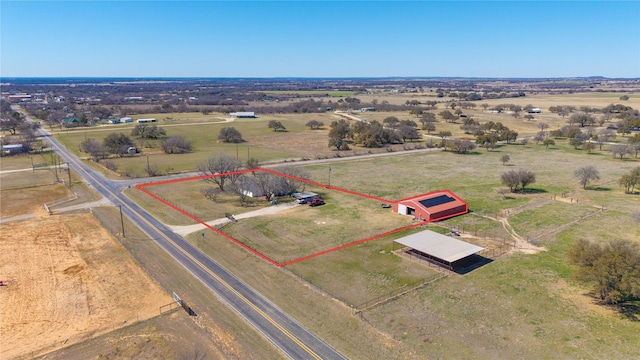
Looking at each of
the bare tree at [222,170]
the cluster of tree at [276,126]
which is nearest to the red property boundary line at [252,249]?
the bare tree at [222,170]

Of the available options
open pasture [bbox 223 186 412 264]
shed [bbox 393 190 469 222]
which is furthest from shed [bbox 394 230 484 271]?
shed [bbox 393 190 469 222]

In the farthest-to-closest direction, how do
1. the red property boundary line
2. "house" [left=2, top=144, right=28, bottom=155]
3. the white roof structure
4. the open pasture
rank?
"house" [left=2, top=144, right=28, bottom=155]
the open pasture
the red property boundary line
the white roof structure

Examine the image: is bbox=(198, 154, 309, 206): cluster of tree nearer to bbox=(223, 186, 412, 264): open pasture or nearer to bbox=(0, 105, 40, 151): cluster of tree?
bbox=(223, 186, 412, 264): open pasture

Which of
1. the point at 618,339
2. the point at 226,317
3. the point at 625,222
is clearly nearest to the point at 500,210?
the point at 625,222

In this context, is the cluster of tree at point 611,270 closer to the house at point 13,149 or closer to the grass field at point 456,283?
the grass field at point 456,283

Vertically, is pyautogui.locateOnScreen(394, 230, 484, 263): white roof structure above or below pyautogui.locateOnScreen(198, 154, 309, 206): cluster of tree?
below

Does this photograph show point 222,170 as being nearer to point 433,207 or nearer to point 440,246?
point 433,207
